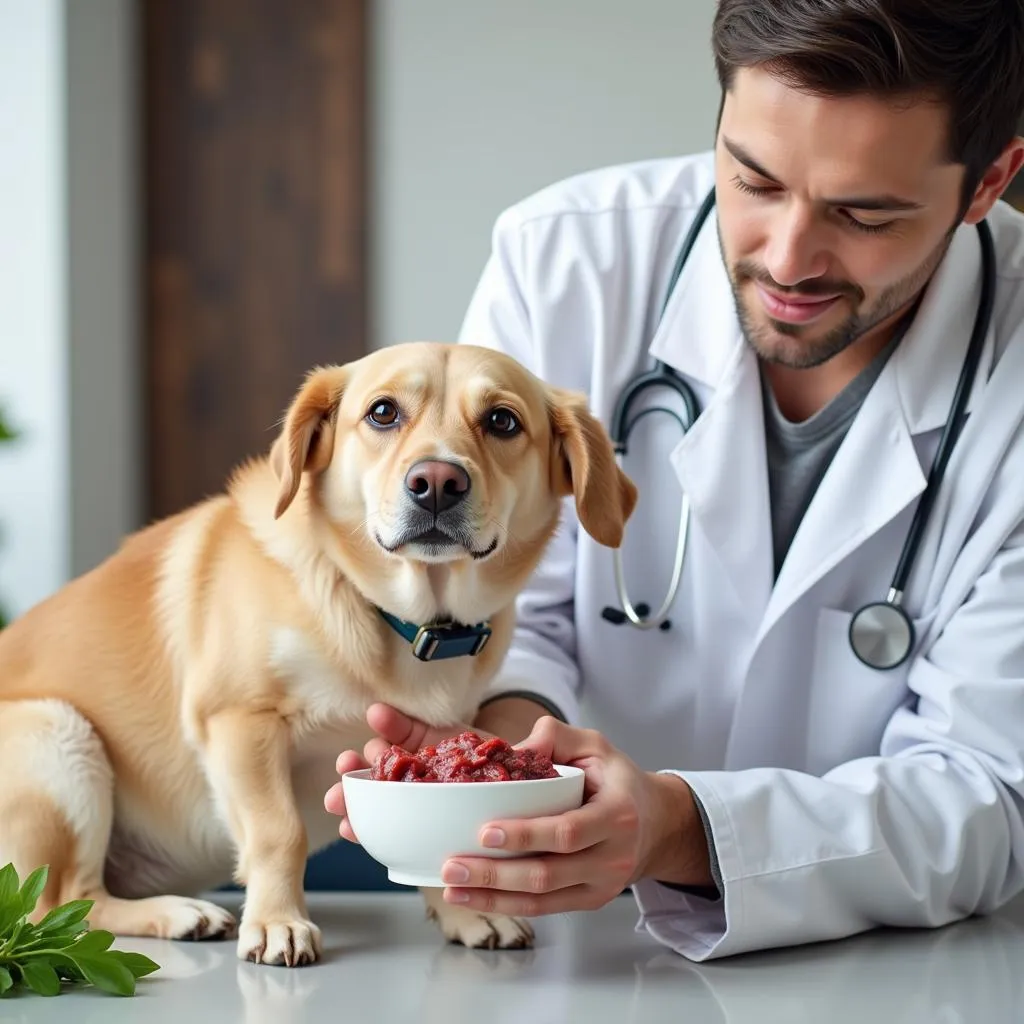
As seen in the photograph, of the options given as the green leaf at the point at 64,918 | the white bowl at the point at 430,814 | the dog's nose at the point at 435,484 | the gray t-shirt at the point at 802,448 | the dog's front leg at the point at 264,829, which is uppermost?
the dog's nose at the point at 435,484

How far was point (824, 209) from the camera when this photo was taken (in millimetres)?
1438

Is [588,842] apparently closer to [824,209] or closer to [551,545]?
[551,545]

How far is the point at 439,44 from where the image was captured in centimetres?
384

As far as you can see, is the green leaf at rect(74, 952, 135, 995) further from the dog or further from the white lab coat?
the white lab coat

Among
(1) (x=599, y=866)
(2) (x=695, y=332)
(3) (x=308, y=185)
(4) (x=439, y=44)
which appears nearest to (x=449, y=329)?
(3) (x=308, y=185)

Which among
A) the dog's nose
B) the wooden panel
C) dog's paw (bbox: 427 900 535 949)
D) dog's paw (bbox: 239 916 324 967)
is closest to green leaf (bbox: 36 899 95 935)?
dog's paw (bbox: 239 916 324 967)

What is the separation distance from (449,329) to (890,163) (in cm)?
257

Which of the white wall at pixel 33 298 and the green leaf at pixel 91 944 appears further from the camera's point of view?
the white wall at pixel 33 298

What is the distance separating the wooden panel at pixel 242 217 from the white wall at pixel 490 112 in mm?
90

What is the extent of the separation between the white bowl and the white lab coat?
0.29 meters

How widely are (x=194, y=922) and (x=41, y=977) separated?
284mm

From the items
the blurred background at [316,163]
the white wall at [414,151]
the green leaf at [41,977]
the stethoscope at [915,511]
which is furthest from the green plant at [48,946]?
the blurred background at [316,163]

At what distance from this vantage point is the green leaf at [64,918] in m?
1.06

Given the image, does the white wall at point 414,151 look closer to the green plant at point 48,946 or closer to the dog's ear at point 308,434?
the dog's ear at point 308,434
